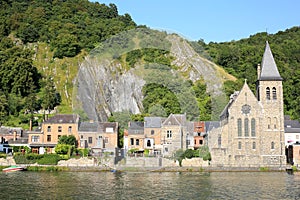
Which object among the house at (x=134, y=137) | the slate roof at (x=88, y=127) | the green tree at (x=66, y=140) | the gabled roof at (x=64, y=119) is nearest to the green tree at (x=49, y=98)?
the gabled roof at (x=64, y=119)

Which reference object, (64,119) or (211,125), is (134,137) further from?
(211,125)

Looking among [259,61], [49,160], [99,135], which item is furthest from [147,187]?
[259,61]

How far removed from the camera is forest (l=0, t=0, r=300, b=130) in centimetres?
6525

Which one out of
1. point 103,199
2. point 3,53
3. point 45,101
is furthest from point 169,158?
point 3,53

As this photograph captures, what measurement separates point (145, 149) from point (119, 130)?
5.28m

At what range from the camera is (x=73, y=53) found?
84.0 metres

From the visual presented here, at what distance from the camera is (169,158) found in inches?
1724

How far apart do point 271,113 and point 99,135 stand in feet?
72.1

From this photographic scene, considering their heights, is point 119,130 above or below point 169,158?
above

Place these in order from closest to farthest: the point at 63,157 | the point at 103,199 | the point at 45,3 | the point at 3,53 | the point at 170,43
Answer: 1. the point at 103,199
2. the point at 170,43
3. the point at 63,157
4. the point at 3,53
5. the point at 45,3

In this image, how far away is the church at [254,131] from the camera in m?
43.9

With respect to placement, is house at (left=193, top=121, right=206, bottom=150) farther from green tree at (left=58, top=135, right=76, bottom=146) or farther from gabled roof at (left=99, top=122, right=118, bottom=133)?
green tree at (left=58, top=135, right=76, bottom=146)

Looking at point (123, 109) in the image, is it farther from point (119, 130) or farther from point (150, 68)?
point (150, 68)

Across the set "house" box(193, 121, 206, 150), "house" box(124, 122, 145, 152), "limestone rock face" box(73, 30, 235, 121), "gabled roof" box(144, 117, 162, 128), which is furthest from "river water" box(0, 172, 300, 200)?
"house" box(193, 121, 206, 150)
